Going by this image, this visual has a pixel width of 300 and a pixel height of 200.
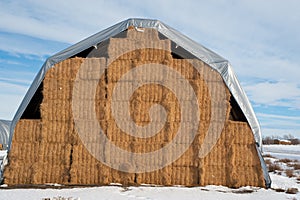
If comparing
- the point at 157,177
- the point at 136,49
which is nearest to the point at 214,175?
Answer: the point at 157,177

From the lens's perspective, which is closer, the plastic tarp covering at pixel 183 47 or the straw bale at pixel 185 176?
the straw bale at pixel 185 176

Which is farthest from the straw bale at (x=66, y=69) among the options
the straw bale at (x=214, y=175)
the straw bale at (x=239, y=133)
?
the straw bale at (x=239, y=133)

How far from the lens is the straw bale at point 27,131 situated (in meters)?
11.1

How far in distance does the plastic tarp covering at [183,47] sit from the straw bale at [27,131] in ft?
0.69

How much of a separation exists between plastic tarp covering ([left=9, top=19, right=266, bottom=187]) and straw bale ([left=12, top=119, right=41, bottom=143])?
0.69 ft

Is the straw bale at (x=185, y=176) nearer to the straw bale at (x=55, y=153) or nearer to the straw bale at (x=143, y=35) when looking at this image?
the straw bale at (x=55, y=153)

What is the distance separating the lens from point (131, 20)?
11.3 metres

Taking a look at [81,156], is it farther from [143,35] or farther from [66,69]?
[143,35]

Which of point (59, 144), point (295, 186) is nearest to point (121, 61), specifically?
point (59, 144)

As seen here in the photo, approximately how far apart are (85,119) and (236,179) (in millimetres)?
4828

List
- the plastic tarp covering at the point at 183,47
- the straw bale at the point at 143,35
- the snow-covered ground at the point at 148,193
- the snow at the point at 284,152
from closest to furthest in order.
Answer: the snow-covered ground at the point at 148,193 < the plastic tarp covering at the point at 183,47 < the straw bale at the point at 143,35 < the snow at the point at 284,152

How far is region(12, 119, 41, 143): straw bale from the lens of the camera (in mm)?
11125

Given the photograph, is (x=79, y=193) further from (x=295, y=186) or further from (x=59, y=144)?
(x=295, y=186)

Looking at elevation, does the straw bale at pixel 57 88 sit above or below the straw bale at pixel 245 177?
above
